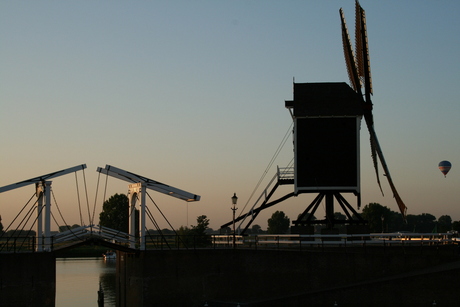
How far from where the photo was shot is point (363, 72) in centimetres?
4553

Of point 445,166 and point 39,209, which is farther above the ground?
point 445,166

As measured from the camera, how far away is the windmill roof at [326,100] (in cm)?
4203

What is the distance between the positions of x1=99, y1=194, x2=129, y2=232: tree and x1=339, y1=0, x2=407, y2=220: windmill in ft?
289

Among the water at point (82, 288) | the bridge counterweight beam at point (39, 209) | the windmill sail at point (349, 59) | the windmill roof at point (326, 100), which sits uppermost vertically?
the windmill sail at point (349, 59)

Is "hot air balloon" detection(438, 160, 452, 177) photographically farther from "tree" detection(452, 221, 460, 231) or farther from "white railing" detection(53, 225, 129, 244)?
"white railing" detection(53, 225, 129, 244)

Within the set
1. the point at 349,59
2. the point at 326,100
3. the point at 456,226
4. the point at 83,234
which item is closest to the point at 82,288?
the point at 83,234

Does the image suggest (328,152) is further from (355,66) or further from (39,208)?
(39,208)

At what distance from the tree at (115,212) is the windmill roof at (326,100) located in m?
89.2

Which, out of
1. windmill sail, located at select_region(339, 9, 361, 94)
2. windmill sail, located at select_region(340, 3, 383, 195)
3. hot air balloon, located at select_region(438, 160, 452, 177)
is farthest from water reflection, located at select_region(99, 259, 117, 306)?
hot air balloon, located at select_region(438, 160, 452, 177)

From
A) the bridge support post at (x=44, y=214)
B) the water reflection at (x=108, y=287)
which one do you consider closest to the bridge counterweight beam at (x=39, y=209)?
the bridge support post at (x=44, y=214)

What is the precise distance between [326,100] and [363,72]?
178 inches

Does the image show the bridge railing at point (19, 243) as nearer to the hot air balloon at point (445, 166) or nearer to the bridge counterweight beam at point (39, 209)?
the bridge counterweight beam at point (39, 209)

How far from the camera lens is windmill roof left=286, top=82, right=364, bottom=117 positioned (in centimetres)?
4203

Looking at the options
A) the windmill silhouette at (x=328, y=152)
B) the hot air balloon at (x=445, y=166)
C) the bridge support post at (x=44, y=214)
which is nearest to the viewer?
the bridge support post at (x=44, y=214)
